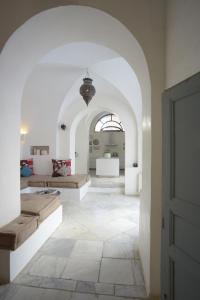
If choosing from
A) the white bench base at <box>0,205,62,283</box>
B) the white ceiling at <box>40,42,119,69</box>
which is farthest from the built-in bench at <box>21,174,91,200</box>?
the white ceiling at <box>40,42,119,69</box>

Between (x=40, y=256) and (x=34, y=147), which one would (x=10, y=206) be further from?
(x=34, y=147)

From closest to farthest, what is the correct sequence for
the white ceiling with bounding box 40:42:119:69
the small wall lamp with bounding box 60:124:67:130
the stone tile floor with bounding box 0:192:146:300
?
the stone tile floor with bounding box 0:192:146:300 → the white ceiling with bounding box 40:42:119:69 → the small wall lamp with bounding box 60:124:67:130

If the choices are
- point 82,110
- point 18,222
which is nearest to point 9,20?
point 18,222

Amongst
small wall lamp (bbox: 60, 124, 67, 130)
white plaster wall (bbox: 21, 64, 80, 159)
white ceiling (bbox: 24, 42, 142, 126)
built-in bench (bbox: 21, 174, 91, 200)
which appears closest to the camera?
white ceiling (bbox: 24, 42, 142, 126)

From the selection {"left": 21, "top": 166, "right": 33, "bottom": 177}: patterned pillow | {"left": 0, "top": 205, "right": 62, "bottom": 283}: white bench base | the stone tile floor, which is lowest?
the stone tile floor

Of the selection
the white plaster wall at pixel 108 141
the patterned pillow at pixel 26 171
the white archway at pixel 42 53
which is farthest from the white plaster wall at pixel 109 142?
the white archway at pixel 42 53

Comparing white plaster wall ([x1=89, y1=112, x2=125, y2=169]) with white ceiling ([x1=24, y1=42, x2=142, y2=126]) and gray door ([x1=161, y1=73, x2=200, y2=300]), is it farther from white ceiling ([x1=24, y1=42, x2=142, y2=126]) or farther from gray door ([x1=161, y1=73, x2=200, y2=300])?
gray door ([x1=161, y1=73, x2=200, y2=300])

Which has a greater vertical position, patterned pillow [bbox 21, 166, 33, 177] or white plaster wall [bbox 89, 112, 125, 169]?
white plaster wall [bbox 89, 112, 125, 169]

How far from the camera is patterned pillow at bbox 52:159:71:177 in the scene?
21.1 ft

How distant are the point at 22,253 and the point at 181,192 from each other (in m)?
2.02

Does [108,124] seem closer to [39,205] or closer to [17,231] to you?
[39,205]

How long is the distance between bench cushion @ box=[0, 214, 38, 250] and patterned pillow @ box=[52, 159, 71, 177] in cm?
363

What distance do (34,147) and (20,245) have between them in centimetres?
473

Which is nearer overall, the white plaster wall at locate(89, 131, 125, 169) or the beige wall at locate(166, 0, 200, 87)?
the beige wall at locate(166, 0, 200, 87)
